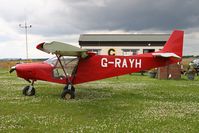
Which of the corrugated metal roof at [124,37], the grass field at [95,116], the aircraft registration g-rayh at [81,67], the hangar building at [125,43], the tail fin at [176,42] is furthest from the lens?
the corrugated metal roof at [124,37]

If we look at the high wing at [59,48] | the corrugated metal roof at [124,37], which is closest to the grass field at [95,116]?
the high wing at [59,48]

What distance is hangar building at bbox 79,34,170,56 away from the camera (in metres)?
73.9

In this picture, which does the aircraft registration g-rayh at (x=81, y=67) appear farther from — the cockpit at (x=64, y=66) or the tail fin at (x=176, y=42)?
the tail fin at (x=176, y=42)

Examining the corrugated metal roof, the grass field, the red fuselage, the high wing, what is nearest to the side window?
the red fuselage

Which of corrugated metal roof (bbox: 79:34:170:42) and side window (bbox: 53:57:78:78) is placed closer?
side window (bbox: 53:57:78:78)

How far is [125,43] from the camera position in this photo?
75438mm

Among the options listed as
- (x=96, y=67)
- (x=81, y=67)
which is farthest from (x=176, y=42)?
(x=81, y=67)

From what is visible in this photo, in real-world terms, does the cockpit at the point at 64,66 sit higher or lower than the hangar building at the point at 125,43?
lower

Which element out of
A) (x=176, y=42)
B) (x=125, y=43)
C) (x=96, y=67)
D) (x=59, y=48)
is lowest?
(x=96, y=67)

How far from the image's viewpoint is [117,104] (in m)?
13.3

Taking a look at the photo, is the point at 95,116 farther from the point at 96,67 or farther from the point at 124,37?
the point at 124,37

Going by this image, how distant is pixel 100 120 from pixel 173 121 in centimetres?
245

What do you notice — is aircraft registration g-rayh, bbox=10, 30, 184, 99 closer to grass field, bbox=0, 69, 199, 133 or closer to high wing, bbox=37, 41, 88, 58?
high wing, bbox=37, 41, 88, 58

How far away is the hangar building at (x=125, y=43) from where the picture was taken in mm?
73938
